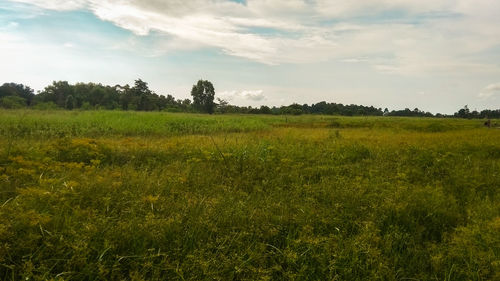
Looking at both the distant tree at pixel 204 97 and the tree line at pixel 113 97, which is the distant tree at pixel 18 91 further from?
the distant tree at pixel 204 97

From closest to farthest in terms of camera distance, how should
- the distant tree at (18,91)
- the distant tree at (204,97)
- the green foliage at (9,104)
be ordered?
the green foliage at (9,104) < the distant tree at (18,91) < the distant tree at (204,97)

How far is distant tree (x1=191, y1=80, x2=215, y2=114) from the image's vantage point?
6962cm

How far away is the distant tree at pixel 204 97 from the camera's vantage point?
228 ft

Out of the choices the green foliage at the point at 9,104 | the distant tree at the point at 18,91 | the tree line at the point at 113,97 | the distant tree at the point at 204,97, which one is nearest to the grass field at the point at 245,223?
the green foliage at the point at 9,104

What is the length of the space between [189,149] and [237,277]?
5387mm

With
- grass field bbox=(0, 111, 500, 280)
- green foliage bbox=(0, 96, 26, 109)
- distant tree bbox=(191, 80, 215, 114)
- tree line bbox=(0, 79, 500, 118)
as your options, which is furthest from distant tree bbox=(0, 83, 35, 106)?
grass field bbox=(0, 111, 500, 280)

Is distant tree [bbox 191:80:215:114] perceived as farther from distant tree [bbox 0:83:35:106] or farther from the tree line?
distant tree [bbox 0:83:35:106]

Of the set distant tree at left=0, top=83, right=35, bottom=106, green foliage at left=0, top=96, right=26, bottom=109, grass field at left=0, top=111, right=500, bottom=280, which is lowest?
grass field at left=0, top=111, right=500, bottom=280

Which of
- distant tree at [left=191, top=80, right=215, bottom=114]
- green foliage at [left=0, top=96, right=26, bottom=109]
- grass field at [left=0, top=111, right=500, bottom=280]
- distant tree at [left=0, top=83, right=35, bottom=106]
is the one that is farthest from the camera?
distant tree at [left=191, top=80, right=215, bottom=114]

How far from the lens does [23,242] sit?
8.20 feet

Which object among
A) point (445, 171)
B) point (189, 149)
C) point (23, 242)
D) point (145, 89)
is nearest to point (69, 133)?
point (189, 149)

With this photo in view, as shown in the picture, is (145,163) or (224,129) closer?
(145,163)

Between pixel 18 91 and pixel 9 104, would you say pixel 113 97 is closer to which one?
pixel 18 91

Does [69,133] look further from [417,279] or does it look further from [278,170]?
[417,279]
